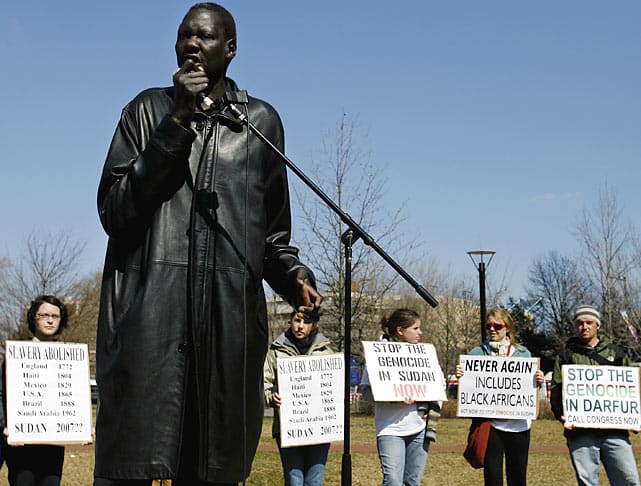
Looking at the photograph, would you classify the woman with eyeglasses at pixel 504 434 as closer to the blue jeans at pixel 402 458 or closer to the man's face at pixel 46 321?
the blue jeans at pixel 402 458

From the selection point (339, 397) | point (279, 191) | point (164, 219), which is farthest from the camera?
point (339, 397)

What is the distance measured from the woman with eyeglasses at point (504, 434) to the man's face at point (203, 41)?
23.6ft

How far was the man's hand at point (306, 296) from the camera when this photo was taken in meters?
2.76

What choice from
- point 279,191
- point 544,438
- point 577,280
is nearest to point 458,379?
point 279,191

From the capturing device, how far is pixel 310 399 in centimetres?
909

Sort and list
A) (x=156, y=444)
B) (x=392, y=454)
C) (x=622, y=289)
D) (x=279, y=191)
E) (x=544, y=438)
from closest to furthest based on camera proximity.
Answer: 1. (x=156, y=444)
2. (x=279, y=191)
3. (x=392, y=454)
4. (x=544, y=438)
5. (x=622, y=289)

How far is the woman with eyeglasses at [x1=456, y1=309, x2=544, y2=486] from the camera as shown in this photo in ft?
29.8

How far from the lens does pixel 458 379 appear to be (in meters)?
9.66

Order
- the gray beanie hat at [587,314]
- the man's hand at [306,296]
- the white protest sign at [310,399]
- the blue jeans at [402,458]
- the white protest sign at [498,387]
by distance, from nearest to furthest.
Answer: the man's hand at [306,296] < the blue jeans at [402,458] < the white protest sign at [310,399] < the gray beanie hat at [587,314] < the white protest sign at [498,387]

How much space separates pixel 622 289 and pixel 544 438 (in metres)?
20.0

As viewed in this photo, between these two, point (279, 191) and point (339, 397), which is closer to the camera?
point (279, 191)

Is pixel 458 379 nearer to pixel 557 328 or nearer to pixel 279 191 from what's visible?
pixel 279 191

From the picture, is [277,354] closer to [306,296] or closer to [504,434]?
[504,434]

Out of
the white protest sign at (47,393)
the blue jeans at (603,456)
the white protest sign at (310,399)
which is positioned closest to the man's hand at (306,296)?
the white protest sign at (47,393)
